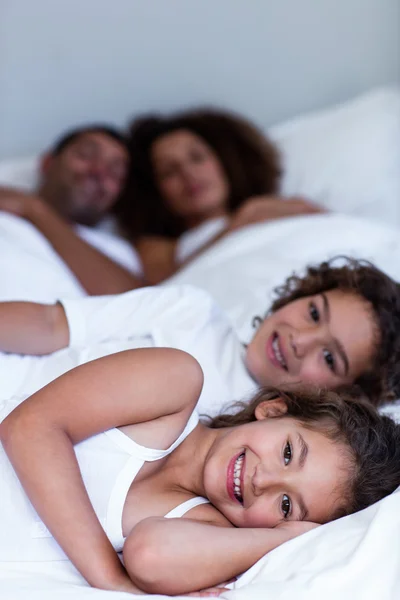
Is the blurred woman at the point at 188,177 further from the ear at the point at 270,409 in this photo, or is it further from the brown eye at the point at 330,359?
the ear at the point at 270,409

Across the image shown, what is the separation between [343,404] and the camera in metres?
1.08

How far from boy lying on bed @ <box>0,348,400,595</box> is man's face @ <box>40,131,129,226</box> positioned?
1.16 m

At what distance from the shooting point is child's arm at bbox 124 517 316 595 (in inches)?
34.3

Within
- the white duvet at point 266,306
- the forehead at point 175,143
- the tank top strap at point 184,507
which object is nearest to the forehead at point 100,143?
the forehead at point 175,143

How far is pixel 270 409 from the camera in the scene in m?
1.11

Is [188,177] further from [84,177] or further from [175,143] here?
[84,177]

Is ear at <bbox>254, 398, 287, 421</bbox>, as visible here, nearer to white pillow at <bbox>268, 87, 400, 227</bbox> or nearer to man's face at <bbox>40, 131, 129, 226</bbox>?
white pillow at <bbox>268, 87, 400, 227</bbox>

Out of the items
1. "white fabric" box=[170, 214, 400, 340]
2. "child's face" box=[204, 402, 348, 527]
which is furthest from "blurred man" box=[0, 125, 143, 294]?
"child's face" box=[204, 402, 348, 527]

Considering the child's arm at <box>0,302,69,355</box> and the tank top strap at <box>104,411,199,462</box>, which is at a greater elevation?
the child's arm at <box>0,302,69,355</box>

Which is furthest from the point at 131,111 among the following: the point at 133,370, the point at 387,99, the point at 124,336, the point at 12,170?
the point at 133,370

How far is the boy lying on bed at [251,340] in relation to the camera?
1.27 metres

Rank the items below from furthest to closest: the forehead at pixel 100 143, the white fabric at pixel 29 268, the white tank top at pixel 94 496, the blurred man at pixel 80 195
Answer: the forehead at pixel 100 143 < the blurred man at pixel 80 195 < the white fabric at pixel 29 268 < the white tank top at pixel 94 496

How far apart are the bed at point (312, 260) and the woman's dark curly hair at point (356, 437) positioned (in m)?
0.08

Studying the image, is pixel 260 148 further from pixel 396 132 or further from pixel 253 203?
pixel 396 132
